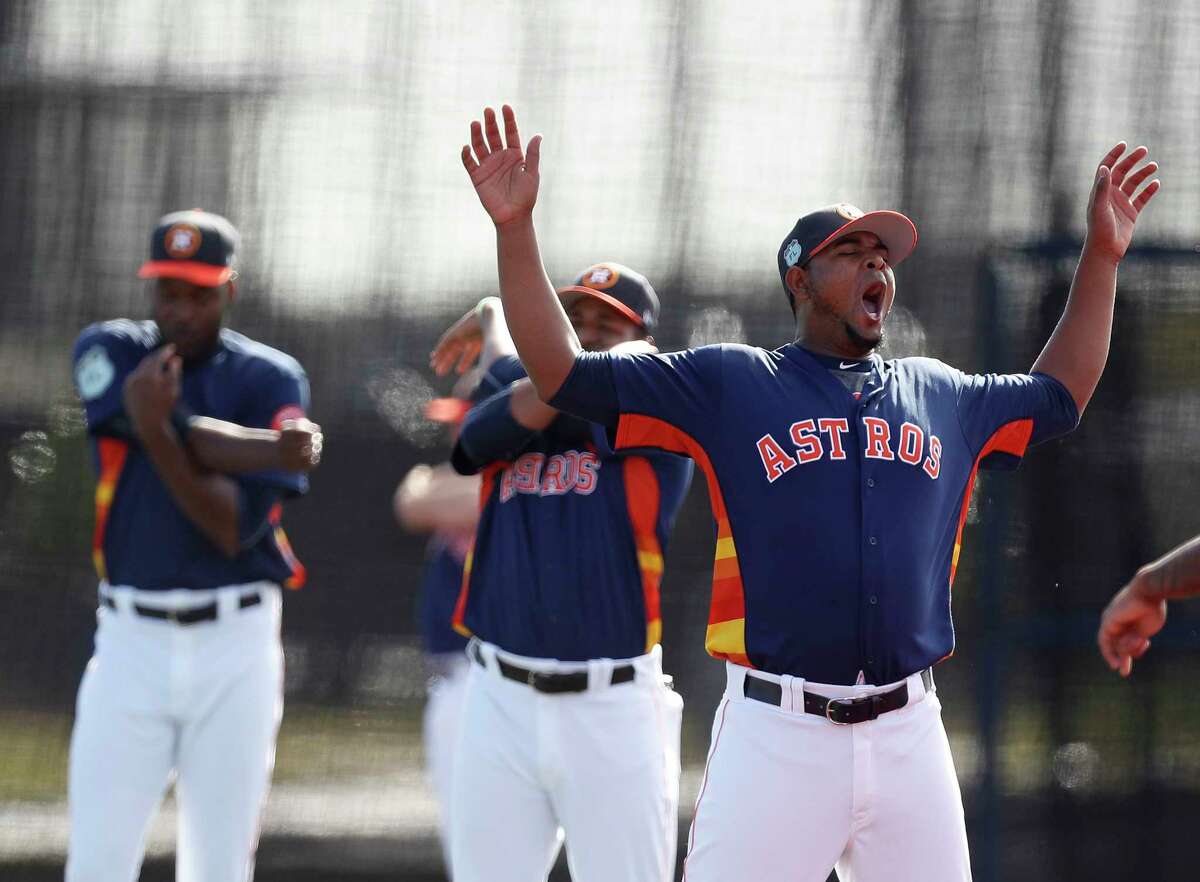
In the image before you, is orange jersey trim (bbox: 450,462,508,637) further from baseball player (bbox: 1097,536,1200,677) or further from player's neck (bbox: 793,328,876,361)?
baseball player (bbox: 1097,536,1200,677)

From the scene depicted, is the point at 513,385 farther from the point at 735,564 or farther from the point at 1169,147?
the point at 1169,147

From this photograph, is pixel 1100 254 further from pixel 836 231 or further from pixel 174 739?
pixel 174 739

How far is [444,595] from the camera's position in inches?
167

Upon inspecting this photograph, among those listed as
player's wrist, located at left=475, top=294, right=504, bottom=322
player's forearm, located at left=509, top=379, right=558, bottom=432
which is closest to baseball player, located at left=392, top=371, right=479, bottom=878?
player's wrist, located at left=475, top=294, right=504, bottom=322

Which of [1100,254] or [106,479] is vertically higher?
[1100,254]

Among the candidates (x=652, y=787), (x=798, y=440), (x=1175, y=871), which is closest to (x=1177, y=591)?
(x=798, y=440)

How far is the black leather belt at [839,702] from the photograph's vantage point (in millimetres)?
2562

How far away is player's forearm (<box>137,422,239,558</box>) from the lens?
365cm

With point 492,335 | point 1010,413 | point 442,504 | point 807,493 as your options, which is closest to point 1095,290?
point 1010,413

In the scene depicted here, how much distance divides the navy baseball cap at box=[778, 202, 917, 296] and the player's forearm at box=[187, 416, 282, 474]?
4.88 ft

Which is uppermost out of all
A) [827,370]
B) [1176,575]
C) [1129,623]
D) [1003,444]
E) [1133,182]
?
[1133,182]

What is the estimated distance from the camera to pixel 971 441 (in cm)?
284

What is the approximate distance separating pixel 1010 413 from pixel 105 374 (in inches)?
88.0

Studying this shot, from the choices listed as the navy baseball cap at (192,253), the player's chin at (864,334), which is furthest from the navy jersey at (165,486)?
the player's chin at (864,334)
